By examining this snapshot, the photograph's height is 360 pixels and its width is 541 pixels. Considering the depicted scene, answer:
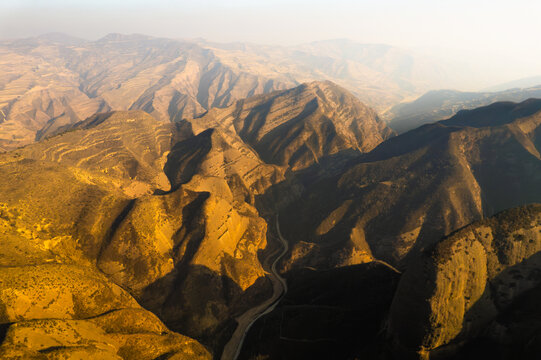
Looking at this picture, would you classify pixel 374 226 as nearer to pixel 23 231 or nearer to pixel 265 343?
pixel 265 343

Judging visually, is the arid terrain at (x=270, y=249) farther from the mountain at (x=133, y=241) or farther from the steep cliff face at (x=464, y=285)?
the mountain at (x=133, y=241)

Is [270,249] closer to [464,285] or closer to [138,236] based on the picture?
[138,236]

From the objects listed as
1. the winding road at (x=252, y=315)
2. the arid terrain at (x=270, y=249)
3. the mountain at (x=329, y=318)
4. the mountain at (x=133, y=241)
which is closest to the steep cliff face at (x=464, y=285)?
the arid terrain at (x=270, y=249)

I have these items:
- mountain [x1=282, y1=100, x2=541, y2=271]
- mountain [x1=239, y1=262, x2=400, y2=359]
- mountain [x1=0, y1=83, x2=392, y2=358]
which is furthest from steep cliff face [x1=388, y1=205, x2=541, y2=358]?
mountain [x1=0, y1=83, x2=392, y2=358]

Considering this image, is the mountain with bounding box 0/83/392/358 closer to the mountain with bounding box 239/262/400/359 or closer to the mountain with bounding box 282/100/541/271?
the mountain with bounding box 239/262/400/359

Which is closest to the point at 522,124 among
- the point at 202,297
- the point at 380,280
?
the point at 380,280

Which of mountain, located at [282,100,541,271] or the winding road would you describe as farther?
mountain, located at [282,100,541,271]
